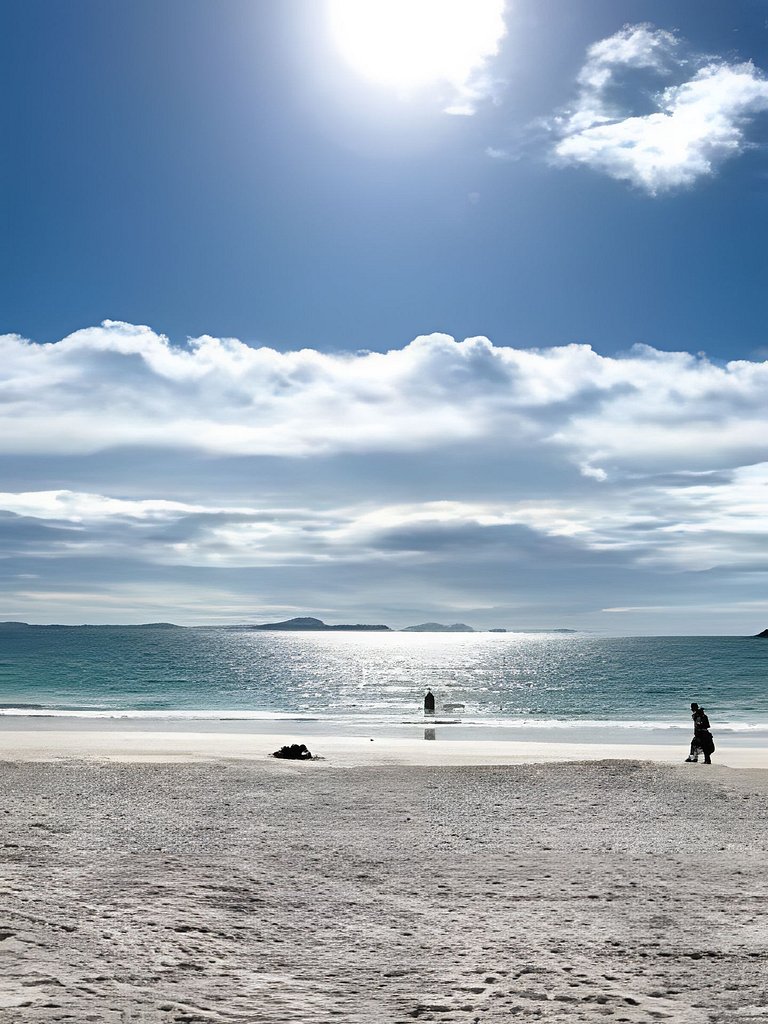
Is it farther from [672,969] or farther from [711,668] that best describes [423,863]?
[711,668]

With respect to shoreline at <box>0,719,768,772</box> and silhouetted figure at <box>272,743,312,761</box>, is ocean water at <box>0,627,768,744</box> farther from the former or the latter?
silhouetted figure at <box>272,743,312,761</box>

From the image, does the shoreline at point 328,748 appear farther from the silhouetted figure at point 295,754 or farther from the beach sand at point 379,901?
the beach sand at point 379,901

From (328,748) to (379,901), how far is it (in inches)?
783

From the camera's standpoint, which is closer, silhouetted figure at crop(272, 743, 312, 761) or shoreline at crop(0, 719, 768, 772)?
silhouetted figure at crop(272, 743, 312, 761)

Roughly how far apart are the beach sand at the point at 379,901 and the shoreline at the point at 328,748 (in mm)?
5638

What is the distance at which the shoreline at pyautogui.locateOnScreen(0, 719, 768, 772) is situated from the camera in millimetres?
23480

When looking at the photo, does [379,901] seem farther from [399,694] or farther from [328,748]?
[399,694]

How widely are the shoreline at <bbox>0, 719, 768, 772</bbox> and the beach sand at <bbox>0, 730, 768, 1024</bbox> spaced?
5638 millimetres

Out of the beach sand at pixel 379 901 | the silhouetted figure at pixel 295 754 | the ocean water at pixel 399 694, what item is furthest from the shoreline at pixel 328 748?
the beach sand at pixel 379 901

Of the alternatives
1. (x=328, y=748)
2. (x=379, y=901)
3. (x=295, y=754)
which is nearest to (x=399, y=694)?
(x=328, y=748)

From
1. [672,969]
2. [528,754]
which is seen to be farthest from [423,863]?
[528,754]

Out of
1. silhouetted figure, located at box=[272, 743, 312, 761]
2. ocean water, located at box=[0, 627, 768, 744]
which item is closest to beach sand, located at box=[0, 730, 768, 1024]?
silhouetted figure, located at box=[272, 743, 312, 761]

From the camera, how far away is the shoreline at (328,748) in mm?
23480

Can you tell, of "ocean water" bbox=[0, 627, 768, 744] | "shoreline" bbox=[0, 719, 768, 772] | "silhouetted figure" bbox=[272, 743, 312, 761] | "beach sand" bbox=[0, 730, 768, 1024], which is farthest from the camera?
"ocean water" bbox=[0, 627, 768, 744]
